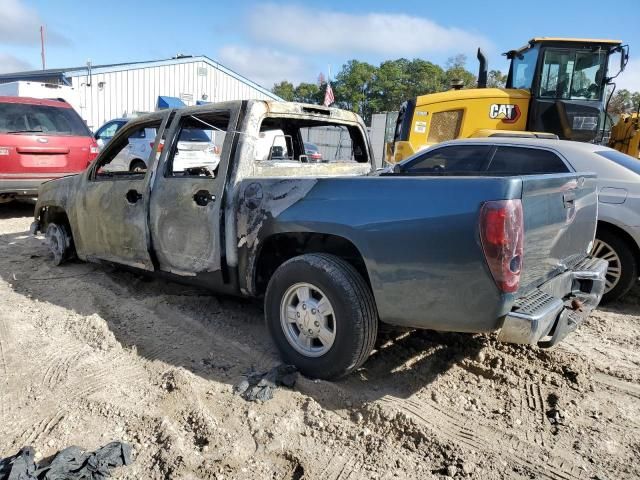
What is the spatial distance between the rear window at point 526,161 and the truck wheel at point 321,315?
112 inches

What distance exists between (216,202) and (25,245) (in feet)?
14.6

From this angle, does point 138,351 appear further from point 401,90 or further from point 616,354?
point 401,90

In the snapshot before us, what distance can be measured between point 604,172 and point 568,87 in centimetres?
446

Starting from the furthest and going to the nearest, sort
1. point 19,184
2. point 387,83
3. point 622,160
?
point 387,83, point 19,184, point 622,160

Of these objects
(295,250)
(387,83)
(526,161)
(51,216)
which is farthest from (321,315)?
(387,83)

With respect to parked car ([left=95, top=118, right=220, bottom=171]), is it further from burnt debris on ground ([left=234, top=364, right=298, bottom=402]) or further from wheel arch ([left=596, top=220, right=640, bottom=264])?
wheel arch ([left=596, top=220, right=640, bottom=264])

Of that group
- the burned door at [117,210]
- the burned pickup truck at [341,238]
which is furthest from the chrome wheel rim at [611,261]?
the burned door at [117,210]

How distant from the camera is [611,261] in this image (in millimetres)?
5145

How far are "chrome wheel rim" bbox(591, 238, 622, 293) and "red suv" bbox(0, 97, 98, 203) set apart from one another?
8001mm

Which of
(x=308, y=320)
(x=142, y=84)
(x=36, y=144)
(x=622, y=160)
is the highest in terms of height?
(x=142, y=84)

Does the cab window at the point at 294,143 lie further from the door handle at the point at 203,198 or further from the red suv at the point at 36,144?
the red suv at the point at 36,144

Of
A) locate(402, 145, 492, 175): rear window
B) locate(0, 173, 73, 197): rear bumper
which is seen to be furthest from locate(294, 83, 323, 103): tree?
locate(402, 145, 492, 175): rear window

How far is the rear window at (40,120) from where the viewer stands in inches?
333

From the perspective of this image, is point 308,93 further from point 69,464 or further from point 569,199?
point 69,464
